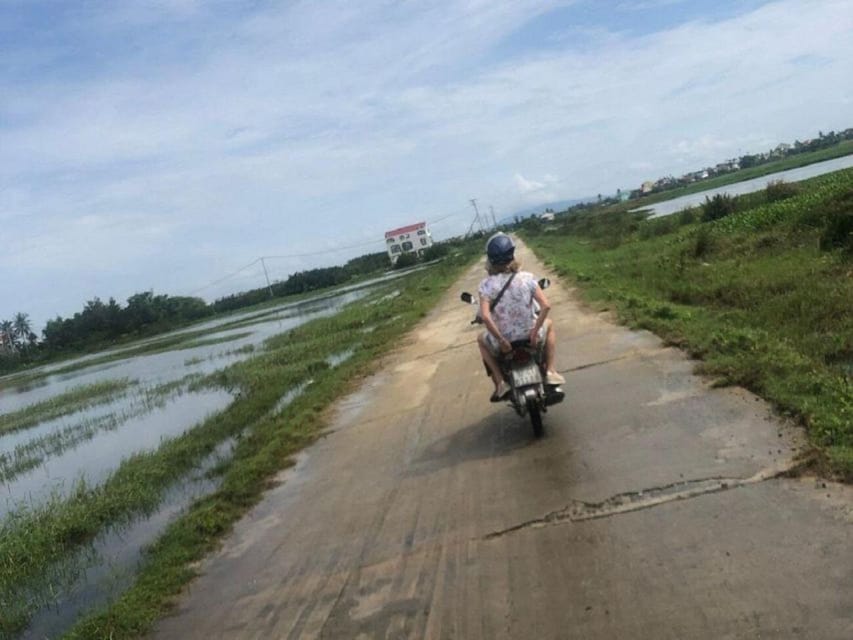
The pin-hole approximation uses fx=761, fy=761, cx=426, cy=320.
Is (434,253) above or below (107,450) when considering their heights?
above

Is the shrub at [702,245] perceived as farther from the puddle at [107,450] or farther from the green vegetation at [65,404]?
the green vegetation at [65,404]

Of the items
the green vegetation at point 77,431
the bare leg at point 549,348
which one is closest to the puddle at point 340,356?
the green vegetation at point 77,431

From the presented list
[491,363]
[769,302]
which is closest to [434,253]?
[769,302]

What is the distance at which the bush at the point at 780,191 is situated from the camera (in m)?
28.4

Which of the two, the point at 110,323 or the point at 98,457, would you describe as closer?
the point at 98,457

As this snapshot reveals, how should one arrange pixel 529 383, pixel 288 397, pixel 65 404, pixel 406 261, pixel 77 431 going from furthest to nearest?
1. pixel 406 261
2. pixel 65 404
3. pixel 77 431
4. pixel 288 397
5. pixel 529 383

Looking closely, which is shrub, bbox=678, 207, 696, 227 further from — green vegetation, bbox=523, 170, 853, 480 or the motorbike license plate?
the motorbike license plate

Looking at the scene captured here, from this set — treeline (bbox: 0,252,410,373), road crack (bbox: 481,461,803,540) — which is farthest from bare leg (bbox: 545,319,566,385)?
treeline (bbox: 0,252,410,373)

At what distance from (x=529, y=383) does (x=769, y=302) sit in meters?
5.71

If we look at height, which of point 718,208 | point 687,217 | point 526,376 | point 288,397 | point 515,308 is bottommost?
point 288,397

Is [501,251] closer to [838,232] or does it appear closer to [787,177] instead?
[838,232]

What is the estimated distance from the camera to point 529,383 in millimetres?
6941

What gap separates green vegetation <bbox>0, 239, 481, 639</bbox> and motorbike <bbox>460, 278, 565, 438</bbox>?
116 inches

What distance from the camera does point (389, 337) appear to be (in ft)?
66.4
